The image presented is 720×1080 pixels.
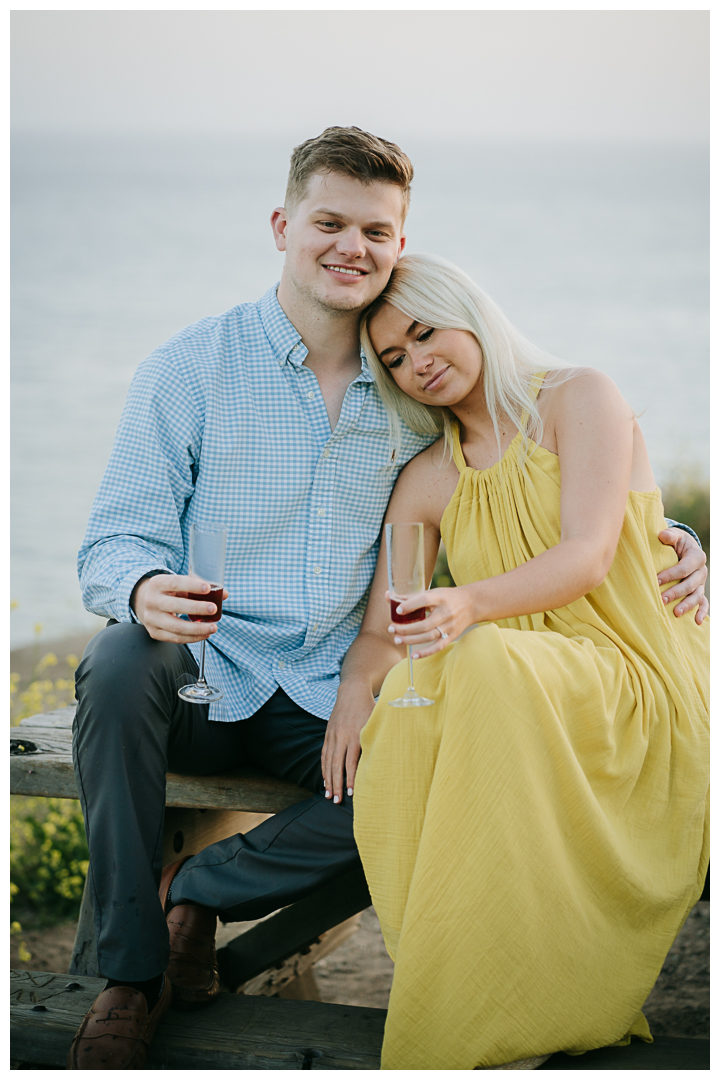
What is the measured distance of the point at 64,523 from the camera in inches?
365

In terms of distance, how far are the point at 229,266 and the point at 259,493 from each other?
24.2 ft

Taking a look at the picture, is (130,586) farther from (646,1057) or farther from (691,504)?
(691,504)

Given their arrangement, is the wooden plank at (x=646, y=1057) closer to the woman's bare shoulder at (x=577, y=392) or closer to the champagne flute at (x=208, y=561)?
the champagne flute at (x=208, y=561)

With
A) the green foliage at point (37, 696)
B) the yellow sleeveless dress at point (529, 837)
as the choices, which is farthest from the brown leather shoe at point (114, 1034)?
the green foliage at point (37, 696)

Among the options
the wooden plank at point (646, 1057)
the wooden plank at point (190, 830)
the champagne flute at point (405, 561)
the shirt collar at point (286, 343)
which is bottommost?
the wooden plank at point (646, 1057)

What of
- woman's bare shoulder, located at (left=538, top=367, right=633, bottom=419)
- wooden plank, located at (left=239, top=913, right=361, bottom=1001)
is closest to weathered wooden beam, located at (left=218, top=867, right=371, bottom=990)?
wooden plank, located at (left=239, top=913, right=361, bottom=1001)

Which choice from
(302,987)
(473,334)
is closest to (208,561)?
(473,334)

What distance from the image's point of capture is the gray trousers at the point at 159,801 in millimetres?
1924

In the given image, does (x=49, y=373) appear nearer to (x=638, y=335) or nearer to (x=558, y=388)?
(x=638, y=335)

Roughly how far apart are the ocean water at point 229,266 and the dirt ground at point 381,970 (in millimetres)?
4041

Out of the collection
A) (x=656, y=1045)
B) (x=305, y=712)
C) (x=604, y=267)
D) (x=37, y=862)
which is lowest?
(x=37, y=862)

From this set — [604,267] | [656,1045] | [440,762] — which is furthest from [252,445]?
[604,267]

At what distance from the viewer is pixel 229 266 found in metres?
9.23

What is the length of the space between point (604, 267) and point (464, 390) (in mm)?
7294
